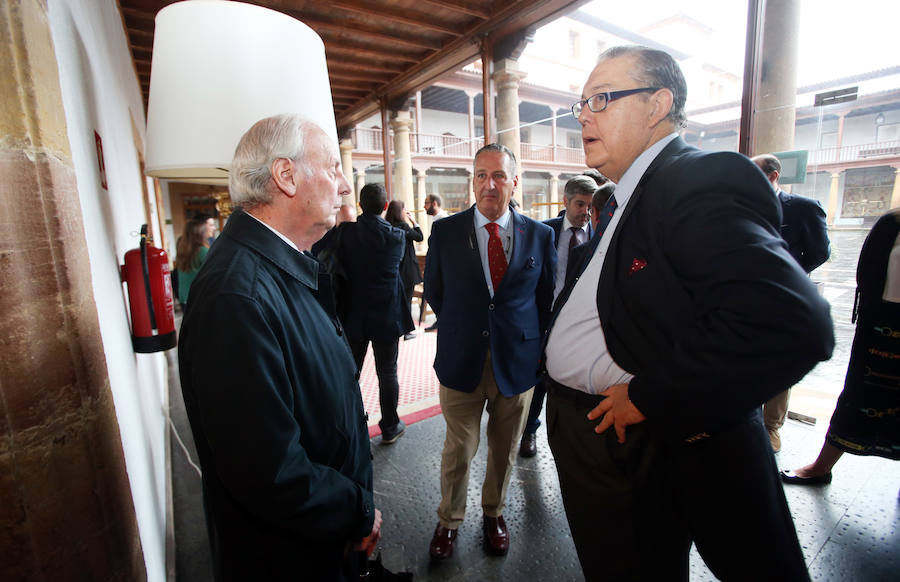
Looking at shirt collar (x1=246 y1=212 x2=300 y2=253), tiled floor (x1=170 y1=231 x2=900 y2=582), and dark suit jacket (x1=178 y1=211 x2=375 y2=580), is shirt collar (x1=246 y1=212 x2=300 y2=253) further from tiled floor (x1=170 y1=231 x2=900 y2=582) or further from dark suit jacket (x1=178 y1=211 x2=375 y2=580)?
tiled floor (x1=170 y1=231 x2=900 y2=582)

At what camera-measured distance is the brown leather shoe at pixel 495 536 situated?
192cm

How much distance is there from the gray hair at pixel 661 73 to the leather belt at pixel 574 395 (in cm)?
78

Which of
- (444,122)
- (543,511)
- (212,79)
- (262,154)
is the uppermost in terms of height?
(444,122)

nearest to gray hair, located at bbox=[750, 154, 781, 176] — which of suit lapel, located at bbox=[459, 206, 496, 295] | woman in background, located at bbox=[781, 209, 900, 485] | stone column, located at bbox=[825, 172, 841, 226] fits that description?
stone column, located at bbox=[825, 172, 841, 226]

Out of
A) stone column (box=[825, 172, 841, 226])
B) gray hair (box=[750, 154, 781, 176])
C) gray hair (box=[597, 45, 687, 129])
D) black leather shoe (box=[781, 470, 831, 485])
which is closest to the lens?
gray hair (box=[597, 45, 687, 129])

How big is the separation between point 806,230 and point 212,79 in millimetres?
3184

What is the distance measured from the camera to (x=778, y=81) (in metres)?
2.77

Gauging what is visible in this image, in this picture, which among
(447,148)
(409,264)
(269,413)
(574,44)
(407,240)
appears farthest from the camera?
(447,148)

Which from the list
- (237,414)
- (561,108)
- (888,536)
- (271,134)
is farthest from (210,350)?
(561,108)

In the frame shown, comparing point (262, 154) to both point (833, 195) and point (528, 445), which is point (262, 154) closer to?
point (528, 445)

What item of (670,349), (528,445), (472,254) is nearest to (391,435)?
(528,445)

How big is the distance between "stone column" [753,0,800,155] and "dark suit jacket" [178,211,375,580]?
10.7 feet

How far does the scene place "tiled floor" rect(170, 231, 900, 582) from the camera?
71.7 inches

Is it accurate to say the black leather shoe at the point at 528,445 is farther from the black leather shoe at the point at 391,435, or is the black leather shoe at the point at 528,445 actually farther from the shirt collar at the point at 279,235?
the shirt collar at the point at 279,235
